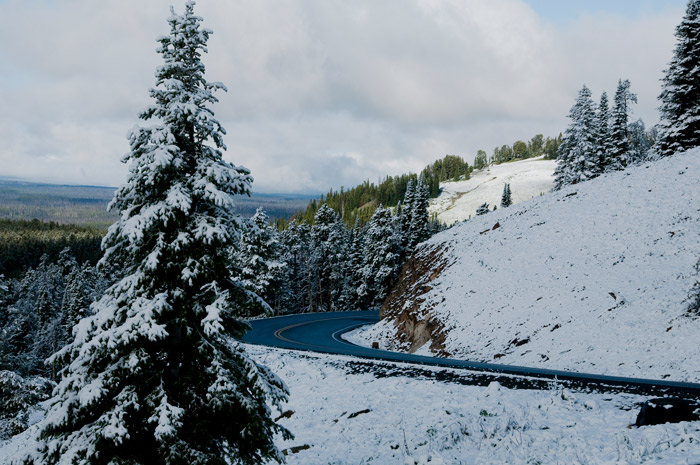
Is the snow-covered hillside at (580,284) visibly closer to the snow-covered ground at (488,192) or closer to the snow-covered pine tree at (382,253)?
the snow-covered pine tree at (382,253)

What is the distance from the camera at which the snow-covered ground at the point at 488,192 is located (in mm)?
154125

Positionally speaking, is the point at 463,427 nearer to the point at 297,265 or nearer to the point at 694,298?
the point at 694,298

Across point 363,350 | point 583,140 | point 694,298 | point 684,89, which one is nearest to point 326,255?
point 583,140

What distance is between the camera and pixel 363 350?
2452cm

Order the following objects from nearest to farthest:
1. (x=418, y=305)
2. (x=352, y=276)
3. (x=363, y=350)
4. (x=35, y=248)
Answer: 1. (x=363, y=350)
2. (x=418, y=305)
3. (x=352, y=276)
4. (x=35, y=248)

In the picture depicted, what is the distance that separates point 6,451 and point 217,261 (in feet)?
71.3

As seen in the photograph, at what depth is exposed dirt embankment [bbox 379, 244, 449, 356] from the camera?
28.5 metres

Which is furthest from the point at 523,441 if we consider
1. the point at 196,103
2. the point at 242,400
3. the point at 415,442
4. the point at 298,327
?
the point at 298,327

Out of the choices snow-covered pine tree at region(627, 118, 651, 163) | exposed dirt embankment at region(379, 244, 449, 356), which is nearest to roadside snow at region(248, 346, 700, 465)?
exposed dirt embankment at region(379, 244, 449, 356)

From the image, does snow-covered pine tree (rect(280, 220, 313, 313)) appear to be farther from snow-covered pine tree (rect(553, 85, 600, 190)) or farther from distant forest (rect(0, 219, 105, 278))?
distant forest (rect(0, 219, 105, 278))

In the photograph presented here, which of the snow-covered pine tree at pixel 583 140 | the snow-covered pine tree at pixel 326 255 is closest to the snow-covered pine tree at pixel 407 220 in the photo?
the snow-covered pine tree at pixel 326 255

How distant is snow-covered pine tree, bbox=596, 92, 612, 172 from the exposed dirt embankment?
29.2 meters

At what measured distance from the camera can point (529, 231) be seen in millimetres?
32094

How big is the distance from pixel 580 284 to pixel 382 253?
98.0 ft
